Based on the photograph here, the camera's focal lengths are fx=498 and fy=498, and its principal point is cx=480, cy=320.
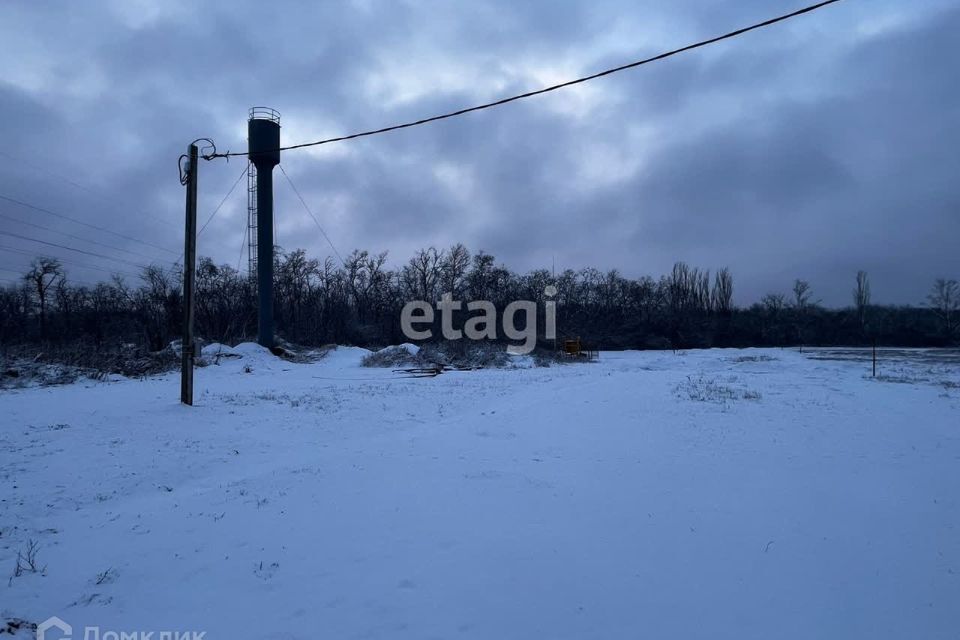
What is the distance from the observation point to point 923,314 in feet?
204

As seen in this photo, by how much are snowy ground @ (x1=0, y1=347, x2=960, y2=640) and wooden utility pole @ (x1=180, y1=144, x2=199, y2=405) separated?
101cm

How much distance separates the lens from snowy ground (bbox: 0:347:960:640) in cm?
379

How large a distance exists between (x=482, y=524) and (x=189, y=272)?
9.97 metres

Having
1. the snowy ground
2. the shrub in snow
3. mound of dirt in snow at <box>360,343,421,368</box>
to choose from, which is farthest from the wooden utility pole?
mound of dirt in snow at <box>360,343,421,368</box>

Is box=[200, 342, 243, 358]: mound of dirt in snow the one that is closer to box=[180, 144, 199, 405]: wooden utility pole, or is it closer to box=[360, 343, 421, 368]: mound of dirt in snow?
box=[360, 343, 421, 368]: mound of dirt in snow

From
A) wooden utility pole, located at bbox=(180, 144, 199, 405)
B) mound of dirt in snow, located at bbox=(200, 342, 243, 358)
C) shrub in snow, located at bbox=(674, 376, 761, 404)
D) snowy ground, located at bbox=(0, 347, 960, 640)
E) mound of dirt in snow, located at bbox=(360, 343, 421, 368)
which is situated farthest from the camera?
mound of dirt in snow, located at bbox=(360, 343, 421, 368)

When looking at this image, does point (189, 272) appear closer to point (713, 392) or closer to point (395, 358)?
point (713, 392)

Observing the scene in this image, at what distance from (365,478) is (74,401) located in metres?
10.8

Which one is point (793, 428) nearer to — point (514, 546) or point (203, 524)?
point (514, 546)

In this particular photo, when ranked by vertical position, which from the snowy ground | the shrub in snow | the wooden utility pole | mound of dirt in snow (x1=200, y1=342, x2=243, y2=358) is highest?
the wooden utility pole

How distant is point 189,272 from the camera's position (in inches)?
464

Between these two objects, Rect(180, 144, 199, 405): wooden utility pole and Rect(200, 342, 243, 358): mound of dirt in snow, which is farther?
Rect(200, 342, 243, 358): mound of dirt in snow

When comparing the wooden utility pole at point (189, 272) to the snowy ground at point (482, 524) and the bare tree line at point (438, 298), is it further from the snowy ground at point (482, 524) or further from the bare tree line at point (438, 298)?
the bare tree line at point (438, 298)

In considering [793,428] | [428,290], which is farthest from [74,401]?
[428,290]
